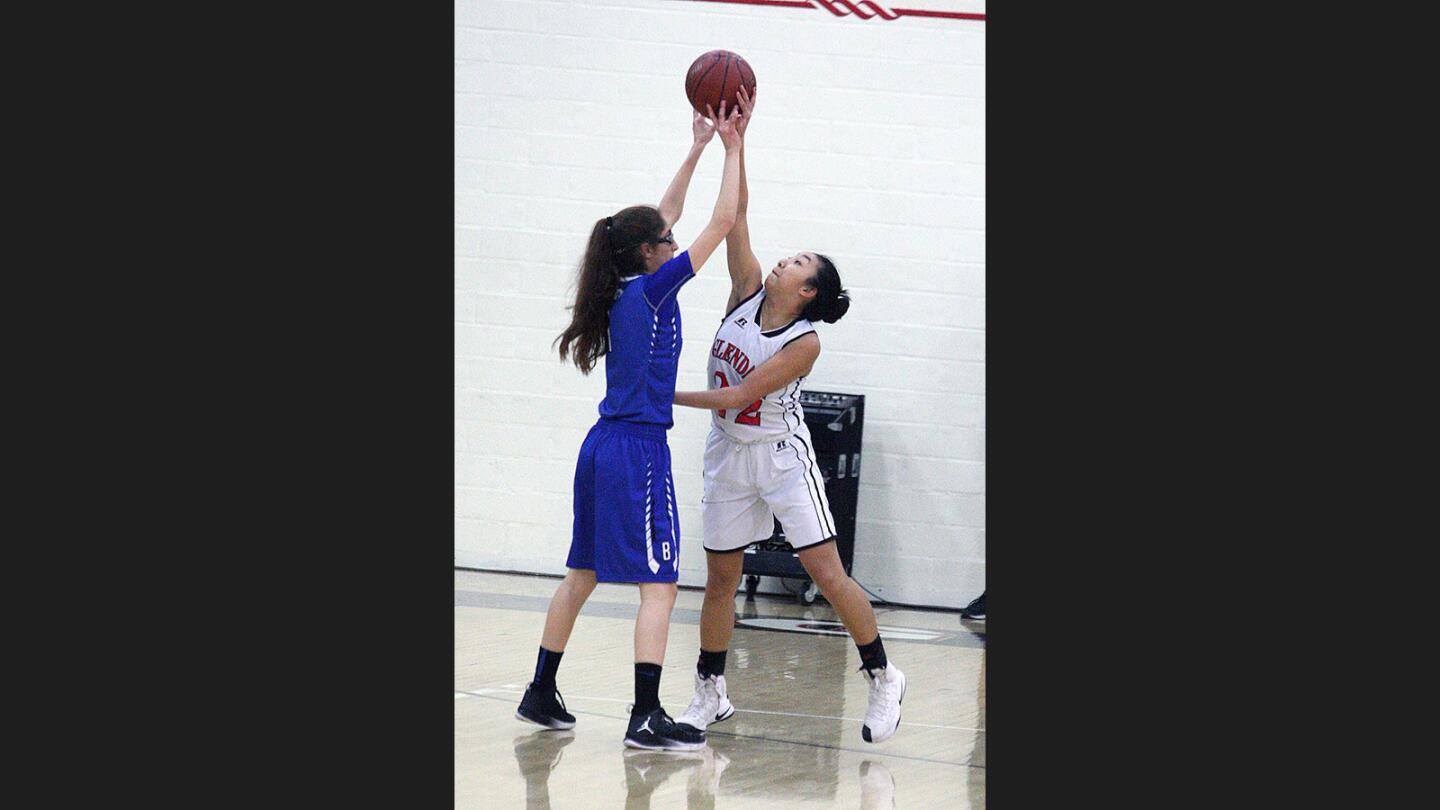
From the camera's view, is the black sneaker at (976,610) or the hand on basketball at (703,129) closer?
the hand on basketball at (703,129)

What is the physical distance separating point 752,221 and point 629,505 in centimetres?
430

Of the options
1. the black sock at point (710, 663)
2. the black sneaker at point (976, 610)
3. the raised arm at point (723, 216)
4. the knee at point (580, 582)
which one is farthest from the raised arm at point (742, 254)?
the black sneaker at point (976, 610)

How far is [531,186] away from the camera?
904 centimetres

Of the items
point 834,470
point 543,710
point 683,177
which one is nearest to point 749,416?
point 683,177

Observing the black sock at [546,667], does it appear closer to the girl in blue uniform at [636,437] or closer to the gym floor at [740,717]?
the girl in blue uniform at [636,437]

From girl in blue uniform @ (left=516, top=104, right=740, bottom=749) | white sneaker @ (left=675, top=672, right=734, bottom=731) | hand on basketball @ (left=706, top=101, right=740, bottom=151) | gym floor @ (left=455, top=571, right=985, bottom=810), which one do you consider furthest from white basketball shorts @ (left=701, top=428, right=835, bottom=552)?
hand on basketball @ (left=706, top=101, right=740, bottom=151)

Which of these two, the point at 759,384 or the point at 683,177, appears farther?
the point at 683,177

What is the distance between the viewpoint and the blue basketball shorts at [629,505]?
475 cm

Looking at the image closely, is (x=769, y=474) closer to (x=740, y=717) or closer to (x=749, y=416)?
(x=749, y=416)

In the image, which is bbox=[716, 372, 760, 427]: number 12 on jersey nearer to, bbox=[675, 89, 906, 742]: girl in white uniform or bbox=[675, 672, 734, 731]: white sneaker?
bbox=[675, 89, 906, 742]: girl in white uniform

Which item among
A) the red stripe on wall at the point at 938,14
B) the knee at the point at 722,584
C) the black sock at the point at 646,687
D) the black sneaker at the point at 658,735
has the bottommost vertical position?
the black sneaker at the point at 658,735

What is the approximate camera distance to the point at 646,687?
4.76 metres

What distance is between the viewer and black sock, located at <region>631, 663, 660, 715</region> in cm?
473

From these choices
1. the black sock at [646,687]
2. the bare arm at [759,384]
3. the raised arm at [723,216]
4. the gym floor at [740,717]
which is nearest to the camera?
the gym floor at [740,717]
